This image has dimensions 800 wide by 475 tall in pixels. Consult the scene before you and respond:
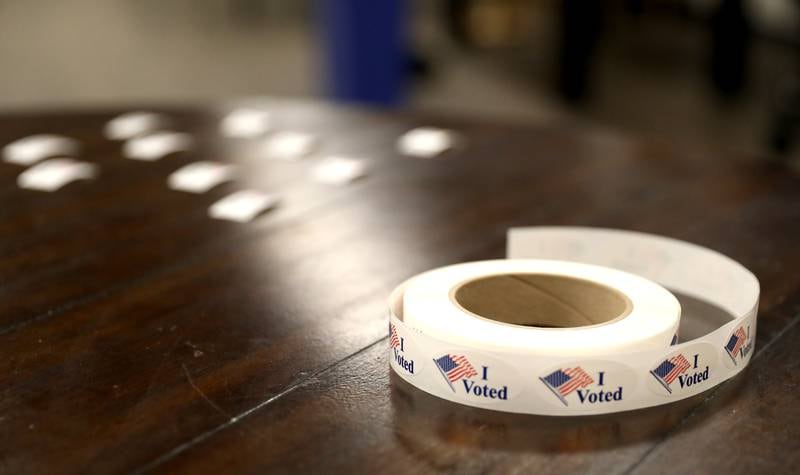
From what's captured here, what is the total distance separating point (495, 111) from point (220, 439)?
416 centimetres

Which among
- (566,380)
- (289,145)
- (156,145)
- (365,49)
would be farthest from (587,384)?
(365,49)

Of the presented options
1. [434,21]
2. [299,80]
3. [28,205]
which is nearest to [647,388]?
[28,205]

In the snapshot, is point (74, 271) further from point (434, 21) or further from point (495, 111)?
point (434, 21)

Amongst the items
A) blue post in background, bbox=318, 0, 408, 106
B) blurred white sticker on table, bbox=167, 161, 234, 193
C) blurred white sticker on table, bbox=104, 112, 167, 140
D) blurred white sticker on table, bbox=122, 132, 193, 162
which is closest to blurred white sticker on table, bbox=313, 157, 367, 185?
blurred white sticker on table, bbox=167, 161, 234, 193

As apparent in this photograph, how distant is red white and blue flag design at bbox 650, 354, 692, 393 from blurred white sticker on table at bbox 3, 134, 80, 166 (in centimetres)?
122

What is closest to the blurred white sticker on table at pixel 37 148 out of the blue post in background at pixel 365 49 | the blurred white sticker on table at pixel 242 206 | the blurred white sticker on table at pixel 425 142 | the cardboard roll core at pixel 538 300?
the blurred white sticker on table at pixel 242 206

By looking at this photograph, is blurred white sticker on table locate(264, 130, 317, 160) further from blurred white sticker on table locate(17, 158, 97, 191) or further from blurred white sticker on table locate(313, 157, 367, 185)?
blurred white sticker on table locate(17, 158, 97, 191)

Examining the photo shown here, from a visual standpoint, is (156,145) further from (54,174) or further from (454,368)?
(454,368)

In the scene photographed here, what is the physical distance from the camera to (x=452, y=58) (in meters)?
6.12

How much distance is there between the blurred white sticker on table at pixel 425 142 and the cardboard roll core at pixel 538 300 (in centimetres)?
82

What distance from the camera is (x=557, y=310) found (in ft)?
3.22

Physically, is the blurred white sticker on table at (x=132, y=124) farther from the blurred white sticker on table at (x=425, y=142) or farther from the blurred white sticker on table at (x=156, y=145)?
the blurred white sticker on table at (x=425, y=142)

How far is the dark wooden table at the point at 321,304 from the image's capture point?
788mm

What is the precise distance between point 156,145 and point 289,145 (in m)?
0.24
